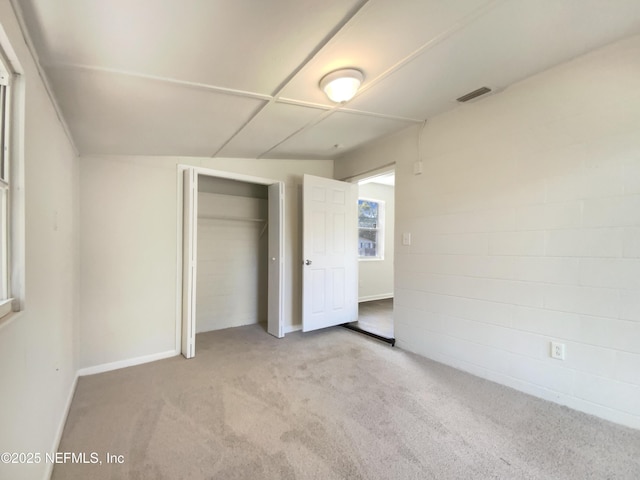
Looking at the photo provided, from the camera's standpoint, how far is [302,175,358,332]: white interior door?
3.75 meters

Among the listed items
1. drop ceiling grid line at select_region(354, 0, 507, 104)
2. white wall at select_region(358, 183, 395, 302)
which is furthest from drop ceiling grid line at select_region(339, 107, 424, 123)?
white wall at select_region(358, 183, 395, 302)

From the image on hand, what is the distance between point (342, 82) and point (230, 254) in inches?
120

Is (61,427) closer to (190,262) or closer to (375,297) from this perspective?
(190,262)

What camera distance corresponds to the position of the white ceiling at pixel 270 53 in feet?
4.10

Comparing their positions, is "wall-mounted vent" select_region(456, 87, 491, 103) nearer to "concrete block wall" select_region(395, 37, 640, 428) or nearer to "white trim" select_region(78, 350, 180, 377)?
"concrete block wall" select_region(395, 37, 640, 428)

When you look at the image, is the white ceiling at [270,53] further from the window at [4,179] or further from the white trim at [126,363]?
the white trim at [126,363]

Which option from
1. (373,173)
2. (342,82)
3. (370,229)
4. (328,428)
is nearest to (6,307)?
(328,428)

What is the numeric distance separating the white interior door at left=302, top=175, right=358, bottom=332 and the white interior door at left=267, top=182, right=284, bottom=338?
28 cm

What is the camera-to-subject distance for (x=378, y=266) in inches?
244

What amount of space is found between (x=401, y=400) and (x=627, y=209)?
1979mm

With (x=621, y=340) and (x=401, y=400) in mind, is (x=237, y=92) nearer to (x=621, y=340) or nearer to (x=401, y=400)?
(x=401, y=400)

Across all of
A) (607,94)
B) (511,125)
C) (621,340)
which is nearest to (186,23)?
(511,125)

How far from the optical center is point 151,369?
280cm

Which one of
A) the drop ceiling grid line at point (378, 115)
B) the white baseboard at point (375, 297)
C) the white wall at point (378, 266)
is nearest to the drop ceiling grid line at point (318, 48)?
the drop ceiling grid line at point (378, 115)
